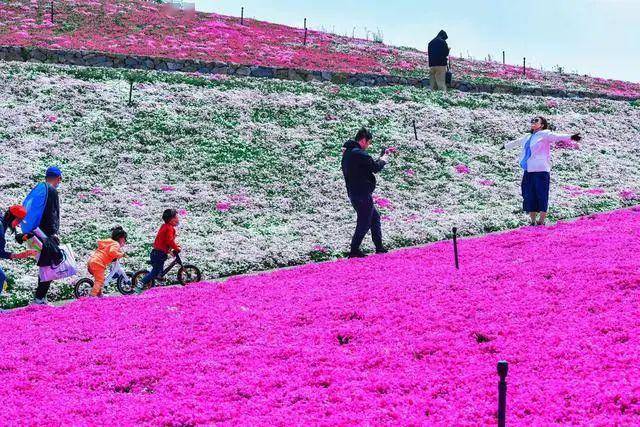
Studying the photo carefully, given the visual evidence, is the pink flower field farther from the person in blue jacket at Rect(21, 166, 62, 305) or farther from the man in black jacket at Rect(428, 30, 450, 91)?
the man in black jacket at Rect(428, 30, 450, 91)

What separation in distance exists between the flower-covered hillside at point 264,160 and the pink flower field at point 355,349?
4.90 metres

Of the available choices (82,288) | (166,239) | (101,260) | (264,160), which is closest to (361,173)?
(166,239)

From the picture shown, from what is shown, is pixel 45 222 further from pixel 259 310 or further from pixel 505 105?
pixel 505 105

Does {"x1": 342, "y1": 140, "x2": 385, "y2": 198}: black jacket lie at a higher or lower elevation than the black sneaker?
higher

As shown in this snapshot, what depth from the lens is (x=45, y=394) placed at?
31.6ft

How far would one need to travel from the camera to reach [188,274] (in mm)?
17438

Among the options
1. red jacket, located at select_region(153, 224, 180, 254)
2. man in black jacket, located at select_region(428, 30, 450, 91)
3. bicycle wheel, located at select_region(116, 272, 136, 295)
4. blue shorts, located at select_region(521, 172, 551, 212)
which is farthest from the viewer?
man in black jacket, located at select_region(428, 30, 450, 91)

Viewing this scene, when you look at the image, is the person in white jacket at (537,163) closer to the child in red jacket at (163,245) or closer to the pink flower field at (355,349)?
the pink flower field at (355,349)

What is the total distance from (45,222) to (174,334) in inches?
173

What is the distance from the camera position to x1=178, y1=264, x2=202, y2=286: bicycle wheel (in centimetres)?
1720

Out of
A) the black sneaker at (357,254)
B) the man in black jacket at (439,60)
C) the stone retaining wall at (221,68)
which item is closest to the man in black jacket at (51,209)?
the black sneaker at (357,254)

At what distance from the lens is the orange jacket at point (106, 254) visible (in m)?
15.7

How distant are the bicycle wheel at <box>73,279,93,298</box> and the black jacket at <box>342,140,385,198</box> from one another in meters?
5.98

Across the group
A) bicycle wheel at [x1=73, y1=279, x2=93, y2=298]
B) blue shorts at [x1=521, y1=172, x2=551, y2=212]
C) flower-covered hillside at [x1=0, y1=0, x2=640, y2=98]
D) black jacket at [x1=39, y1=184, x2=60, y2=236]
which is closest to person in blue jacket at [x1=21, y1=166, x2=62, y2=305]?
black jacket at [x1=39, y1=184, x2=60, y2=236]
